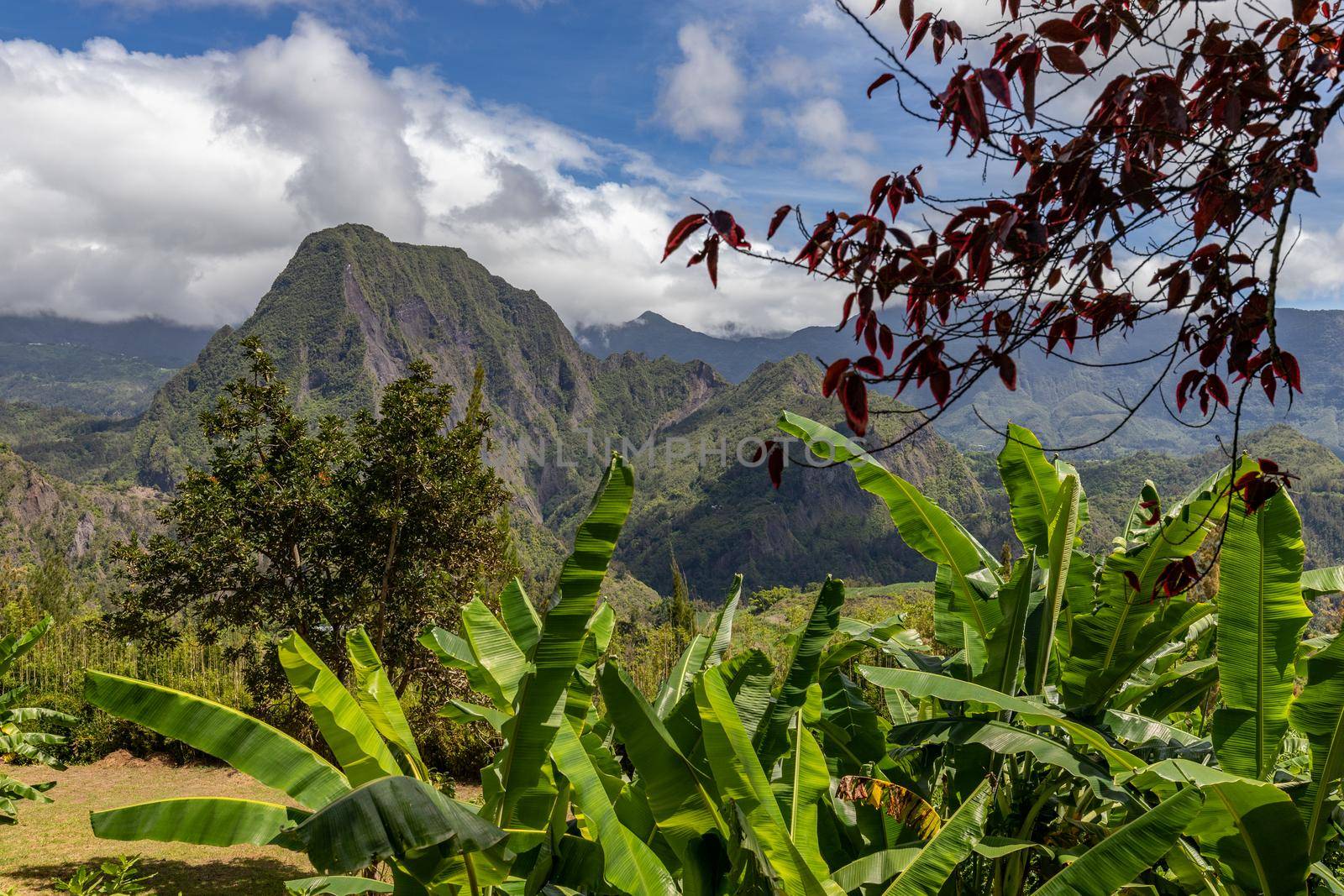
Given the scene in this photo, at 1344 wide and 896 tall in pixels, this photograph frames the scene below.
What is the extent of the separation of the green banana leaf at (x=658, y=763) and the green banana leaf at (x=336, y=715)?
63 centimetres

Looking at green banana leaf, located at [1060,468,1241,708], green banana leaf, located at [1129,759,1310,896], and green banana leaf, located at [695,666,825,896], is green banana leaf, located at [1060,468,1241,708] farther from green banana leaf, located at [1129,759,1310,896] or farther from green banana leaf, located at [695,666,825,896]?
green banana leaf, located at [695,666,825,896]

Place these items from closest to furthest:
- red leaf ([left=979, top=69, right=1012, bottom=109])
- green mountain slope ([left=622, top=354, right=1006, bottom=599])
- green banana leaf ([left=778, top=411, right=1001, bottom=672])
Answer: red leaf ([left=979, top=69, right=1012, bottom=109])
green banana leaf ([left=778, top=411, right=1001, bottom=672])
green mountain slope ([left=622, top=354, right=1006, bottom=599])

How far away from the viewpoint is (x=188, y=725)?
1795mm

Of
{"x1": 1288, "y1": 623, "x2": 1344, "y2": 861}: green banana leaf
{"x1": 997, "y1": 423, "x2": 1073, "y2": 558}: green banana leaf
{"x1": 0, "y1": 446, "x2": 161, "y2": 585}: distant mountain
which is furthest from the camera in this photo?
{"x1": 0, "y1": 446, "x2": 161, "y2": 585}: distant mountain

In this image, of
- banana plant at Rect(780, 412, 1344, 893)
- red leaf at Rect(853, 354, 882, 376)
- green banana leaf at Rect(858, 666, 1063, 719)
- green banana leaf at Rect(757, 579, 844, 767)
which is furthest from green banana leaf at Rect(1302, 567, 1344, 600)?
red leaf at Rect(853, 354, 882, 376)

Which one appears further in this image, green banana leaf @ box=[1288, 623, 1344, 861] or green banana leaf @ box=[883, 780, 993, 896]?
green banana leaf @ box=[1288, 623, 1344, 861]

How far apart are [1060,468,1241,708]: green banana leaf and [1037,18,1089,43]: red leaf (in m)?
1.60

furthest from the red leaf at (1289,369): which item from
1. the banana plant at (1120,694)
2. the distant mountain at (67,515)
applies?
the distant mountain at (67,515)

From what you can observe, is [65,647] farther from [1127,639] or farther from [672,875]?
[1127,639]

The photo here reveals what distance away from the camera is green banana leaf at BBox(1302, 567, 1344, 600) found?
9.20ft

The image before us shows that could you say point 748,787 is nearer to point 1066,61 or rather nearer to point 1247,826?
point 1247,826

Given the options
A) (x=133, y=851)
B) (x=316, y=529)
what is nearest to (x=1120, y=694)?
Result: (x=316, y=529)

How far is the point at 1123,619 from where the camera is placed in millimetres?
2555

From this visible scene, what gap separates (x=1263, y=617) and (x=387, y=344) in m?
199
